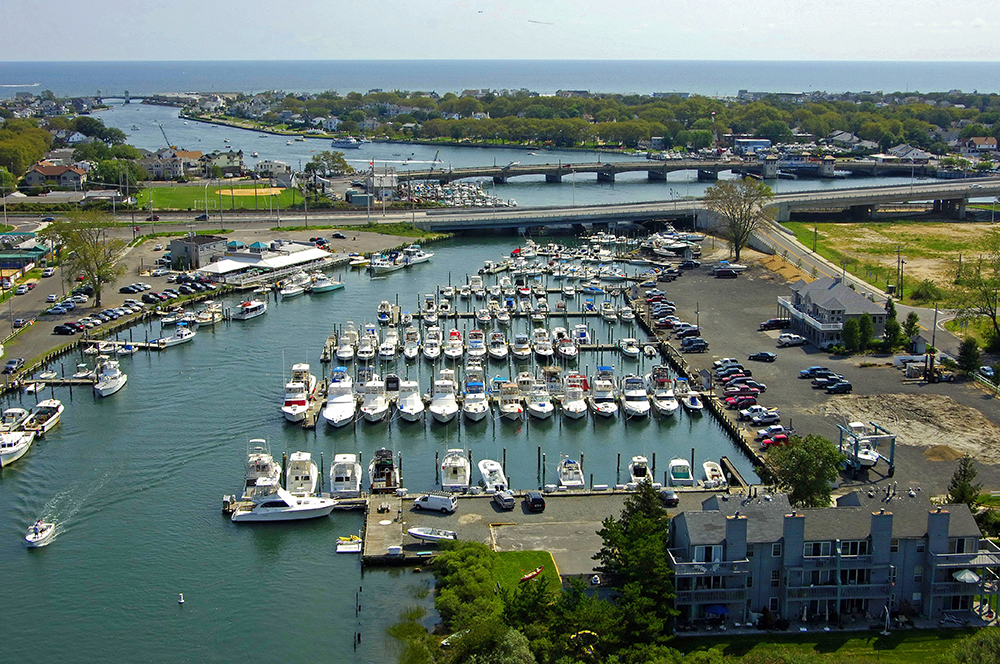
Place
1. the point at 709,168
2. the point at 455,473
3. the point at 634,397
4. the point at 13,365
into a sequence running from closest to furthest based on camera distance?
the point at 455,473 → the point at 634,397 → the point at 13,365 → the point at 709,168

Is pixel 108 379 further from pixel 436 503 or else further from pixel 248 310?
pixel 436 503

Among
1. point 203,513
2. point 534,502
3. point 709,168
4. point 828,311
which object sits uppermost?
point 709,168

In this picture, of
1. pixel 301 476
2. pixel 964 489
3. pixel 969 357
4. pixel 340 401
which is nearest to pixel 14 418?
pixel 340 401

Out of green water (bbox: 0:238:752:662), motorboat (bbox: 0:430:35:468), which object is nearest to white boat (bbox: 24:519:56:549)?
green water (bbox: 0:238:752:662)

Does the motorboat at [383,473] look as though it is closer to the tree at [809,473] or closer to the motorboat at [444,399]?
the motorboat at [444,399]

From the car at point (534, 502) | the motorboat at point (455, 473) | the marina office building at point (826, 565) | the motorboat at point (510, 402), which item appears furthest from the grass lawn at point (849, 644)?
the motorboat at point (510, 402)

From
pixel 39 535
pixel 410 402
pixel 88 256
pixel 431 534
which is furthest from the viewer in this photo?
pixel 88 256
